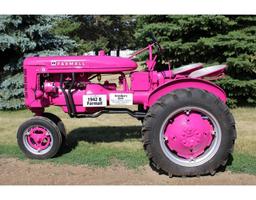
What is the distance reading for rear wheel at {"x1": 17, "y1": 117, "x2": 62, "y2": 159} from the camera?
5.58m

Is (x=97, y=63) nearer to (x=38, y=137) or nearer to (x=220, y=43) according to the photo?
(x=38, y=137)

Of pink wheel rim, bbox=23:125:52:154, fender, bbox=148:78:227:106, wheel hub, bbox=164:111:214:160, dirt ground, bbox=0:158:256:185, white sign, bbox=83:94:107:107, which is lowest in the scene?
dirt ground, bbox=0:158:256:185

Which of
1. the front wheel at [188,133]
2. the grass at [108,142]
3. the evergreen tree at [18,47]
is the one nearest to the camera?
the front wheel at [188,133]

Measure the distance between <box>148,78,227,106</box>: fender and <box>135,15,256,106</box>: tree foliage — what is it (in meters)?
4.41

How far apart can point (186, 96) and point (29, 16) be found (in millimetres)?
6726

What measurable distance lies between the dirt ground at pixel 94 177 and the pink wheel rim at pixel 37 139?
0.35 meters

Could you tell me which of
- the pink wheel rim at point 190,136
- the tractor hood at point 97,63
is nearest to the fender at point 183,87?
the pink wheel rim at point 190,136

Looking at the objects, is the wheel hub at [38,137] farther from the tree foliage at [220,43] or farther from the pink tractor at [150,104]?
the tree foliage at [220,43]

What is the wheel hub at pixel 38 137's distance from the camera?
564 centimetres

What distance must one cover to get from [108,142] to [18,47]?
4.92 meters

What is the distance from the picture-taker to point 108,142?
655cm

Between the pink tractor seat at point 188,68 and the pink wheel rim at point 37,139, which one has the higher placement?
the pink tractor seat at point 188,68

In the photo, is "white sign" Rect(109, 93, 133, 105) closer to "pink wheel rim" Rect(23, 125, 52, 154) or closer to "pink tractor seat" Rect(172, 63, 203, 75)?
"pink tractor seat" Rect(172, 63, 203, 75)

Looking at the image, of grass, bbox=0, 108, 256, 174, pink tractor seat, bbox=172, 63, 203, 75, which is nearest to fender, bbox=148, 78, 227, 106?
pink tractor seat, bbox=172, 63, 203, 75
